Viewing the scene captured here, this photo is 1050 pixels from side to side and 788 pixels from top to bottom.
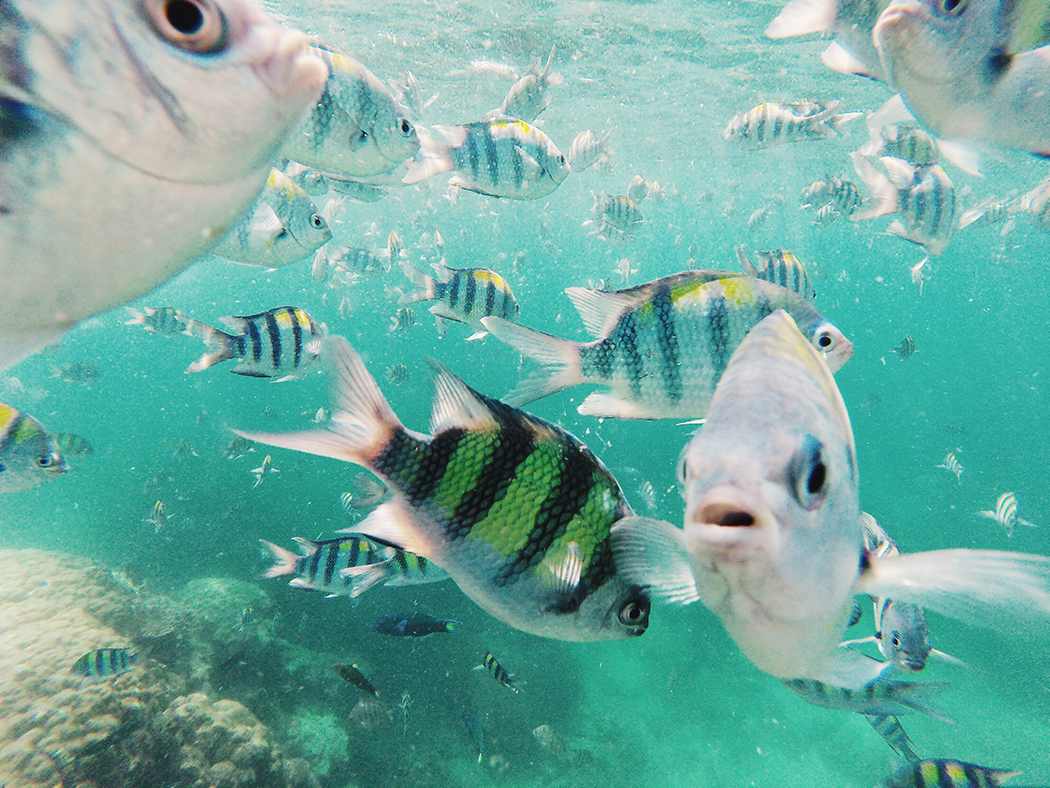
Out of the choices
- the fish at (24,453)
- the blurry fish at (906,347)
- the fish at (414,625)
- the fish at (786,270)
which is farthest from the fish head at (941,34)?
the blurry fish at (906,347)

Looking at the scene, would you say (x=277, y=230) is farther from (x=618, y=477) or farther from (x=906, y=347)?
(x=618, y=477)

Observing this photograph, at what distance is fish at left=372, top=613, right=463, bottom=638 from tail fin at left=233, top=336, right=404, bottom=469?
12.4 ft

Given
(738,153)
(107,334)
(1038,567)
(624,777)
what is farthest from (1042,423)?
(107,334)

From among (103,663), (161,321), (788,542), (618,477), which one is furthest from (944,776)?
(618,477)

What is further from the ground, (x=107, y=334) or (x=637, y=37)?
(x=637, y=37)

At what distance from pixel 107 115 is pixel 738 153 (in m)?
34.6

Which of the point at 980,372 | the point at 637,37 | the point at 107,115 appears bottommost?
the point at 107,115

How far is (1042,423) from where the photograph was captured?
2745cm

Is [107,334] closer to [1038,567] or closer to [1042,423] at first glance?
[1038,567]

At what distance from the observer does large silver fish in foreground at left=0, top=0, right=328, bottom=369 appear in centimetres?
66

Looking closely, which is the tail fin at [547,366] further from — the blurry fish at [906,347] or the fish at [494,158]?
the blurry fish at [906,347]

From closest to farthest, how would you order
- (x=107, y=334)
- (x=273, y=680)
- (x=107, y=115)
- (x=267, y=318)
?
(x=107, y=115) < (x=267, y=318) < (x=273, y=680) < (x=107, y=334)

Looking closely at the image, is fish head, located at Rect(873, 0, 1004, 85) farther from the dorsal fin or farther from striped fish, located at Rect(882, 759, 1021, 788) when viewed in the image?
striped fish, located at Rect(882, 759, 1021, 788)

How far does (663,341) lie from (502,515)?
103 cm
